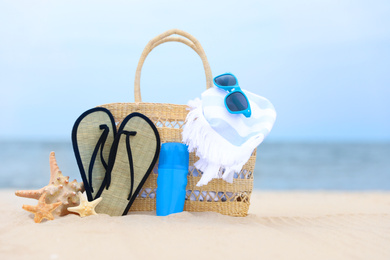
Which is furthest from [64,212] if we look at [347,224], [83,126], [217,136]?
[347,224]

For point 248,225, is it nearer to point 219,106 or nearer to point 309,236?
point 309,236

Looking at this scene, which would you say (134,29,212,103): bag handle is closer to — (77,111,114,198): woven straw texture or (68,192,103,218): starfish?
(77,111,114,198): woven straw texture

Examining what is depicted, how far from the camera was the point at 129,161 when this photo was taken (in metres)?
2.49

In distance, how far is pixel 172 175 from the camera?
96.7 inches

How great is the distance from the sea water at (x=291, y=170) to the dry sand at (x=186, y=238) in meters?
5.09

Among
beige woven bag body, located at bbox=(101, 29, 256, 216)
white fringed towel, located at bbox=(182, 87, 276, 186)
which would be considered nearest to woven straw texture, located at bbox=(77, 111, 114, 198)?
beige woven bag body, located at bbox=(101, 29, 256, 216)

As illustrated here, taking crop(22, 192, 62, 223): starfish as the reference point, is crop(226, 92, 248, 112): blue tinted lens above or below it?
above

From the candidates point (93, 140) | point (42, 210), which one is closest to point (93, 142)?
point (93, 140)

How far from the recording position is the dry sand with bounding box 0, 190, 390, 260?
5.35 ft

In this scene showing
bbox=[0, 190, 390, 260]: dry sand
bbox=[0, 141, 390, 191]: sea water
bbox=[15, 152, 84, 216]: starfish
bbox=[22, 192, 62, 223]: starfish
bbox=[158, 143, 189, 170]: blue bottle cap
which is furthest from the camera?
bbox=[0, 141, 390, 191]: sea water

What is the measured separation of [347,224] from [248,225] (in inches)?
Result: 29.8

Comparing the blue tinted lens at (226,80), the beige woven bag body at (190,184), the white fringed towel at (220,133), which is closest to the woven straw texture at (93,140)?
the beige woven bag body at (190,184)

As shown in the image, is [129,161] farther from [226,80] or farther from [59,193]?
[226,80]

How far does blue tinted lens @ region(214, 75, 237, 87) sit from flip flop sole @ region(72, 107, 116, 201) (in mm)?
767
